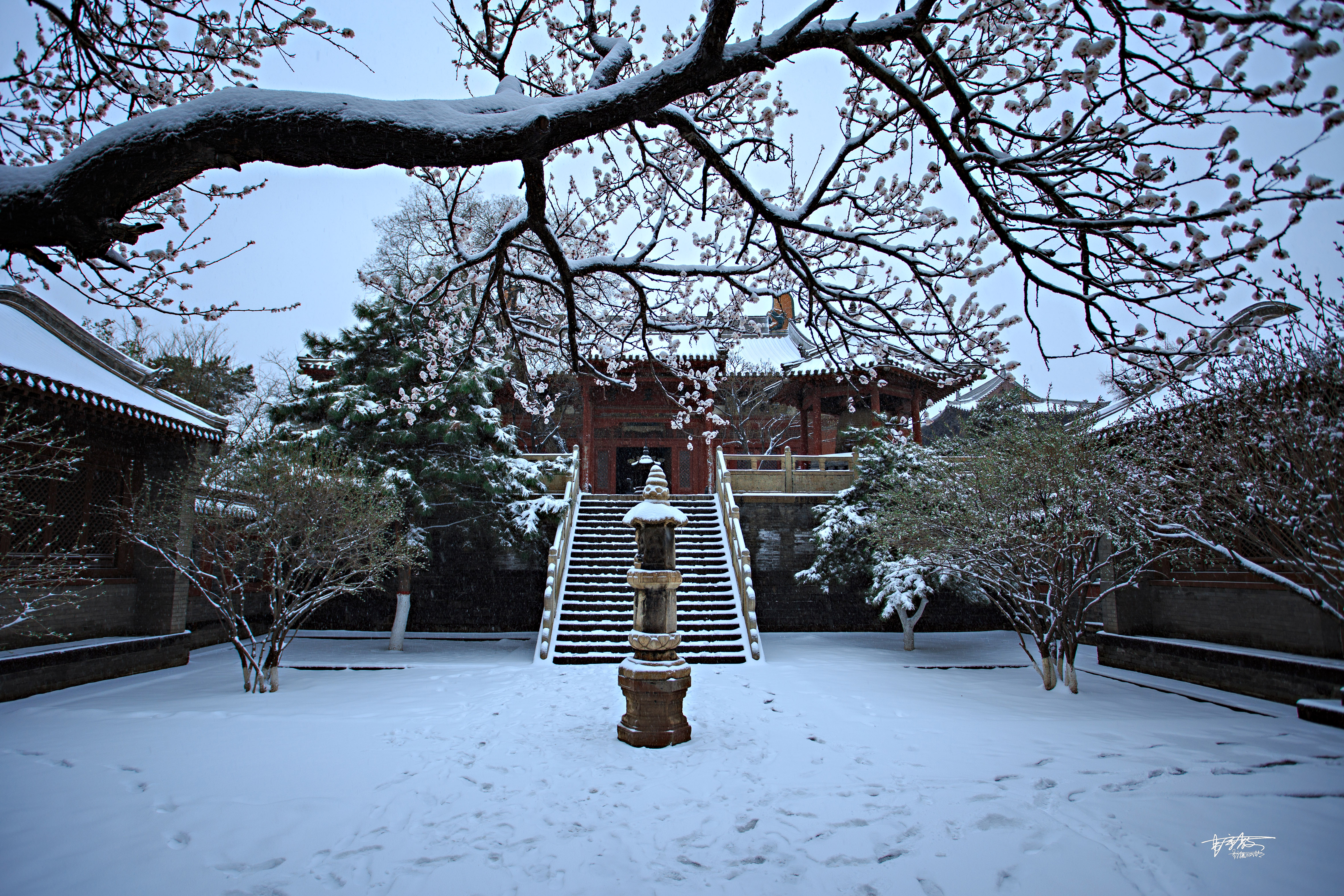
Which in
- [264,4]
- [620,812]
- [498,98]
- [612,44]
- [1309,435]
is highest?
[612,44]

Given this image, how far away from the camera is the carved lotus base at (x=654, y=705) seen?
5328mm

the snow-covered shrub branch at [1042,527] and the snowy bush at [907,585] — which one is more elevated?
the snow-covered shrub branch at [1042,527]

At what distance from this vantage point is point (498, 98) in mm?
3104

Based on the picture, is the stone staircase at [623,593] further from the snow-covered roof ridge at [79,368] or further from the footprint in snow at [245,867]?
the snow-covered roof ridge at [79,368]

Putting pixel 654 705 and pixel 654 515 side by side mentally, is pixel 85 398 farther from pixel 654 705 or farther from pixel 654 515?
pixel 654 705

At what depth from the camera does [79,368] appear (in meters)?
8.01

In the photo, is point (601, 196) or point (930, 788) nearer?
point (930, 788)

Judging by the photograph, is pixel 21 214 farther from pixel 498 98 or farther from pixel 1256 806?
pixel 1256 806

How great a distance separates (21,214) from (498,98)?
1884mm

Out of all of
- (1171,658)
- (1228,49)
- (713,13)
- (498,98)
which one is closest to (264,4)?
(498,98)

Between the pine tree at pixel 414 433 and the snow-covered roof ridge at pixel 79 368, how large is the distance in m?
1.51

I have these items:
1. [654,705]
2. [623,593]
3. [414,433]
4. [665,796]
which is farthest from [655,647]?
[414,433]
